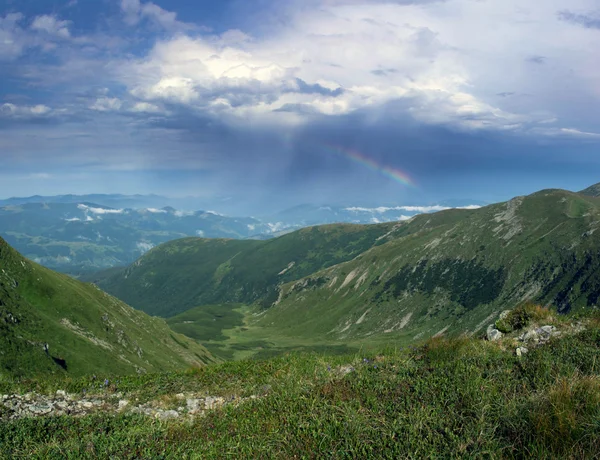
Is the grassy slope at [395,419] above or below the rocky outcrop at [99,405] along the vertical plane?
above

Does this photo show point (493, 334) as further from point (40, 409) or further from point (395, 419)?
point (40, 409)

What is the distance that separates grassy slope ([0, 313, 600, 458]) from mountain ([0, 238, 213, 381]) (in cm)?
5963

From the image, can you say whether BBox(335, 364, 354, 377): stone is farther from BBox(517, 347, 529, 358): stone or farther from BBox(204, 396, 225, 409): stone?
BBox(517, 347, 529, 358): stone

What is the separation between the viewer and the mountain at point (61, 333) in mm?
62406

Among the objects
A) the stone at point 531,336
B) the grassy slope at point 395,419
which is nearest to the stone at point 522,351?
the grassy slope at point 395,419

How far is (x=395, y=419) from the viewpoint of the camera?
7.38 meters

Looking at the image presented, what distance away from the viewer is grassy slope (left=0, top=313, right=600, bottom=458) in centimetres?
646

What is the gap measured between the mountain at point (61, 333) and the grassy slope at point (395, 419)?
59.6 meters

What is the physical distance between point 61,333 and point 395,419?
89515 millimetres

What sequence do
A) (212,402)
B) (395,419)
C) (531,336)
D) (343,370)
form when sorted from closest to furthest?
(395,419) < (212,402) < (343,370) < (531,336)

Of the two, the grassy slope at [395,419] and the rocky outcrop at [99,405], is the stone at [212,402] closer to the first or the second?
the rocky outcrop at [99,405]

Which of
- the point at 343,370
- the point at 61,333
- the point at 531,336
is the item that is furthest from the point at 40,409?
the point at 61,333

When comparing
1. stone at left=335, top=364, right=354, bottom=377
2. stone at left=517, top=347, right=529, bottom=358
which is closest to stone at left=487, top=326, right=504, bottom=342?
stone at left=517, top=347, right=529, bottom=358

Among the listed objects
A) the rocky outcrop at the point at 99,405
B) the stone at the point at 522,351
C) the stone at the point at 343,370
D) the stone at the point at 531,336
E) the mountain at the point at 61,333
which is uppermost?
the stone at the point at 522,351
